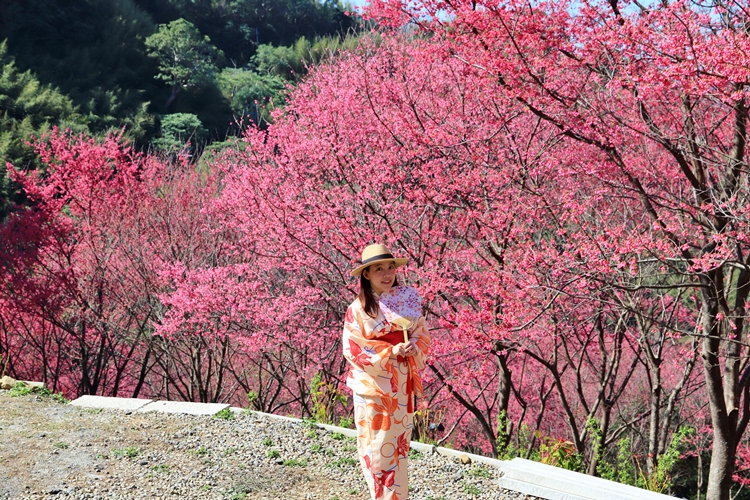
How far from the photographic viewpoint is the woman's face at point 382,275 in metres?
3.64

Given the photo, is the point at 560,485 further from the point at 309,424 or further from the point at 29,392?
the point at 29,392

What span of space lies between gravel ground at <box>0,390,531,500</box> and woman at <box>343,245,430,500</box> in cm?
89

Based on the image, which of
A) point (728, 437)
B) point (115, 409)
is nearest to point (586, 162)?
point (728, 437)

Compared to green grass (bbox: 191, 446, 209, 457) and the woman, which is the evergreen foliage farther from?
the woman

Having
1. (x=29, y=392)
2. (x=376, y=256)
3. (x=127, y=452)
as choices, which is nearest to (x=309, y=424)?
(x=127, y=452)

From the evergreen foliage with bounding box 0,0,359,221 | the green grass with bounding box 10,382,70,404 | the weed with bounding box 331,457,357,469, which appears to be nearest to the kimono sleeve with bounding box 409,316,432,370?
the weed with bounding box 331,457,357,469

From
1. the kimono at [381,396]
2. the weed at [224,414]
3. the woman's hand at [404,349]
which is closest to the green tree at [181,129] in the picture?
the weed at [224,414]

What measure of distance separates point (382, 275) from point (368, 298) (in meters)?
0.15

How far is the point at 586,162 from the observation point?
6.36m

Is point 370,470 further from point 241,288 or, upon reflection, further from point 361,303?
point 241,288

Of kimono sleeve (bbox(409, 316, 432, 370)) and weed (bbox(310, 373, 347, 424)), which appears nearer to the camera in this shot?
kimono sleeve (bbox(409, 316, 432, 370))

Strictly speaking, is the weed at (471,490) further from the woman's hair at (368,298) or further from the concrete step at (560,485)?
the woman's hair at (368,298)

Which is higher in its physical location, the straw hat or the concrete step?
the straw hat

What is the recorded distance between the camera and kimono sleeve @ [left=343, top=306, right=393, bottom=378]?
359 centimetres
